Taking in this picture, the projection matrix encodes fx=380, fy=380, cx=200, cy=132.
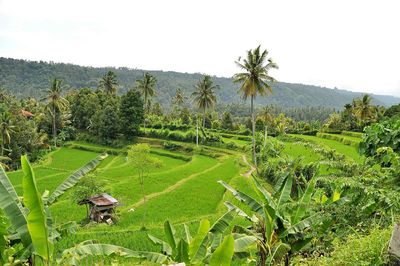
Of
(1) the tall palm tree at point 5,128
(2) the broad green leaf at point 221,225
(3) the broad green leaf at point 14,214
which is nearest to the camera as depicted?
(3) the broad green leaf at point 14,214

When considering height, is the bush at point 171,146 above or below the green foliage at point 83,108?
below

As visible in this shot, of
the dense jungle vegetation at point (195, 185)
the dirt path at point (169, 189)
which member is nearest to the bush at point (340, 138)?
the dense jungle vegetation at point (195, 185)

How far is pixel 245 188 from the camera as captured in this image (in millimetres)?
27359

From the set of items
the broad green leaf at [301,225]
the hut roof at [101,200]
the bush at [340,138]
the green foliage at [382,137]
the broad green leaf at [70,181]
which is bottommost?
the hut roof at [101,200]

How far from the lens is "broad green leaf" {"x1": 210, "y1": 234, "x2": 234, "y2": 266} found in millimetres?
5195

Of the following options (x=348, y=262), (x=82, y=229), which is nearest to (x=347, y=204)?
(x=348, y=262)

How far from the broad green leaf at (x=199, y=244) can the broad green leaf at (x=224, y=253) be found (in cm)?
121

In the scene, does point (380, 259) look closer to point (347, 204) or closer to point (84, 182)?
point (347, 204)

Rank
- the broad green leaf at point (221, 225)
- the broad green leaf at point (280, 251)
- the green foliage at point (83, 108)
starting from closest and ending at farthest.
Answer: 1. the broad green leaf at point (280, 251)
2. the broad green leaf at point (221, 225)
3. the green foliage at point (83, 108)

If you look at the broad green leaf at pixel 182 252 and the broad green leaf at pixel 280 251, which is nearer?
the broad green leaf at pixel 182 252

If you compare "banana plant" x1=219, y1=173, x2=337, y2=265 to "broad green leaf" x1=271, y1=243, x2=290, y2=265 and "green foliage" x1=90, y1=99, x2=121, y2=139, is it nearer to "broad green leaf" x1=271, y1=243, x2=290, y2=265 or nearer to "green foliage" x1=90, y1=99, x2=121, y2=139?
"broad green leaf" x1=271, y1=243, x2=290, y2=265

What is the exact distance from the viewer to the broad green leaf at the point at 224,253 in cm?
520

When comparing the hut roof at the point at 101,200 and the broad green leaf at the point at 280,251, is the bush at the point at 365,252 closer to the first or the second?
the broad green leaf at the point at 280,251

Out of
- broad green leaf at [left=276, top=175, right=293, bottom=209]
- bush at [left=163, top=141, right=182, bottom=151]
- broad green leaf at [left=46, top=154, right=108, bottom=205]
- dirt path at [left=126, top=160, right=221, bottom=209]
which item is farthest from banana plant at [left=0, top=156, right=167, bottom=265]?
bush at [left=163, top=141, right=182, bottom=151]
